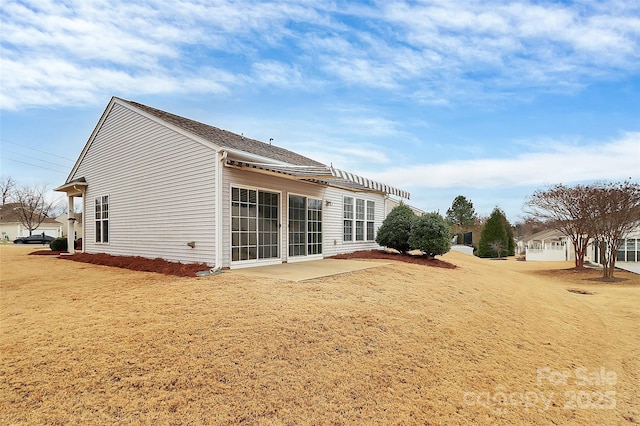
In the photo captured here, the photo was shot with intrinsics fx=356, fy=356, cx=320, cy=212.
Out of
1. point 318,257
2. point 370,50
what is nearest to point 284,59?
point 370,50

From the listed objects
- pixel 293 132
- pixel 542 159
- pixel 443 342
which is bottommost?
pixel 443 342

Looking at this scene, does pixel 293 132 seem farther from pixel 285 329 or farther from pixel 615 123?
pixel 285 329

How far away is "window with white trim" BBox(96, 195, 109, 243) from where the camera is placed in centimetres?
1470

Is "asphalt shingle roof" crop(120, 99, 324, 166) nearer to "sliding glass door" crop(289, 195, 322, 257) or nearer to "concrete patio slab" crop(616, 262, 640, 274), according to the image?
"sliding glass door" crop(289, 195, 322, 257)

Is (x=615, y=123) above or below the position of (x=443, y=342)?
above

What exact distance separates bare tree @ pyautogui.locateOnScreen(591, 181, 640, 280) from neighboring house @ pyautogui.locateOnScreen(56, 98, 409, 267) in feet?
35.6

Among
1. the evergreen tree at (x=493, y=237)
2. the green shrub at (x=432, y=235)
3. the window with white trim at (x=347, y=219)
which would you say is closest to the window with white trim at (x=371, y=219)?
the window with white trim at (x=347, y=219)

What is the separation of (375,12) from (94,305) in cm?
1045

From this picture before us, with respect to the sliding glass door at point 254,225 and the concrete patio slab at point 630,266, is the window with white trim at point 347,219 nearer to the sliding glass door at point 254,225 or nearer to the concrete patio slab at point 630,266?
the sliding glass door at point 254,225

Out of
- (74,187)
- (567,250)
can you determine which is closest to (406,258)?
(74,187)

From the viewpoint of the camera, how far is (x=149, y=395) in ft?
12.0

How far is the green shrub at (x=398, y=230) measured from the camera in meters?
16.0

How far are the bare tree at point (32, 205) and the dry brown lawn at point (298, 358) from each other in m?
49.3

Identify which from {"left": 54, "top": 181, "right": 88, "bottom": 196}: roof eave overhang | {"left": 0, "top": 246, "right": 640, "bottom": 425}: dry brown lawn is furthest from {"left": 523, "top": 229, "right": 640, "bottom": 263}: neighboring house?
{"left": 54, "top": 181, "right": 88, "bottom": 196}: roof eave overhang
